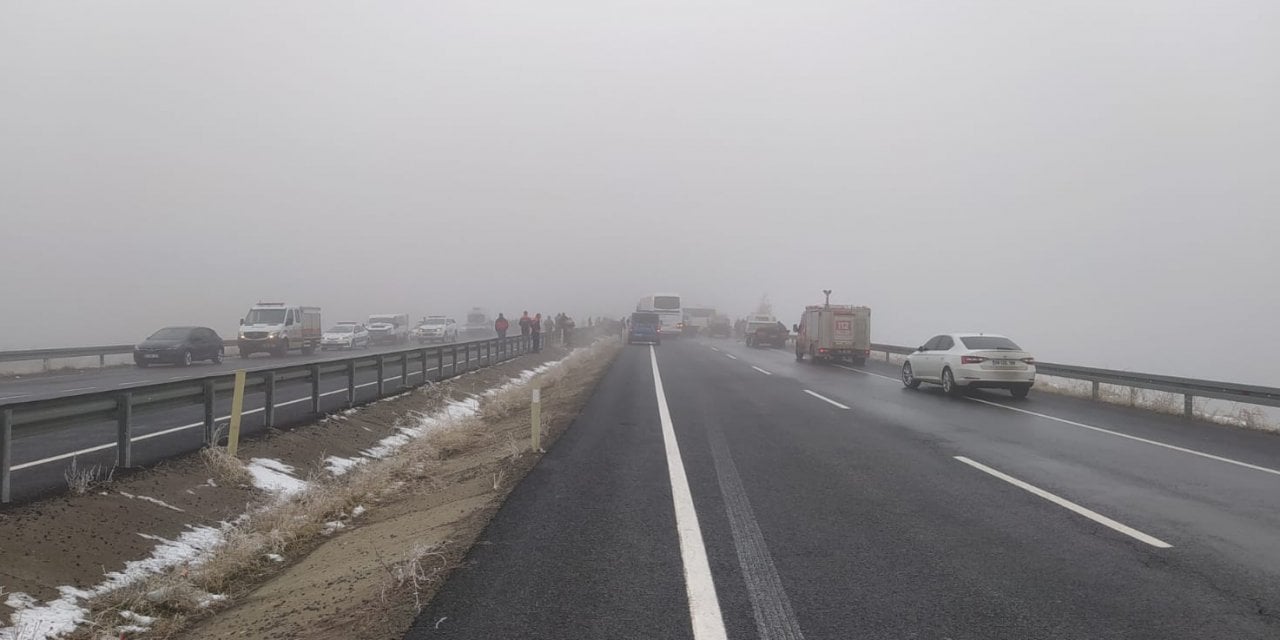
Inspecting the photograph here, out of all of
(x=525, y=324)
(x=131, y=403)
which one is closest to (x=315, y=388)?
(x=131, y=403)

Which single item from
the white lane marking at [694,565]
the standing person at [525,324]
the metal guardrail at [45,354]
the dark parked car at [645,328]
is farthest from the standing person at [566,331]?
the white lane marking at [694,565]

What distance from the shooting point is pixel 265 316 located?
3030cm

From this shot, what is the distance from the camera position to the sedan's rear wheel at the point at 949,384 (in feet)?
52.1

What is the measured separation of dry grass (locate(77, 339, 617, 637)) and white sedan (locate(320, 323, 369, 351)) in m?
31.5

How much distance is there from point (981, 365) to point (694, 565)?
13182mm

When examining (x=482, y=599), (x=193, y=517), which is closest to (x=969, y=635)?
(x=482, y=599)

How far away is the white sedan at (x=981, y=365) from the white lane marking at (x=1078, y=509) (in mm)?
8067

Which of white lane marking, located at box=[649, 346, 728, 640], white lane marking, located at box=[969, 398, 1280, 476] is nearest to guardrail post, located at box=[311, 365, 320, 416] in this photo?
white lane marking, located at box=[649, 346, 728, 640]

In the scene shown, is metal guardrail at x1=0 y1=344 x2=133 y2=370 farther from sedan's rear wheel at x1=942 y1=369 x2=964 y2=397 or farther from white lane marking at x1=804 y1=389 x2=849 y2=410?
sedan's rear wheel at x1=942 y1=369 x2=964 y2=397

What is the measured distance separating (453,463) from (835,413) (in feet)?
23.1

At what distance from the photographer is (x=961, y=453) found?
8812 millimetres

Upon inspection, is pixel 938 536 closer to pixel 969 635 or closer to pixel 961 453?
pixel 969 635

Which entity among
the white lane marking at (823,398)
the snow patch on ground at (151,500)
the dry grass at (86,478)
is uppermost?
the white lane marking at (823,398)

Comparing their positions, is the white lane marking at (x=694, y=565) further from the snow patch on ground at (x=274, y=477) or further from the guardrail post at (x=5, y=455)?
the guardrail post at (x=5, y=455)
